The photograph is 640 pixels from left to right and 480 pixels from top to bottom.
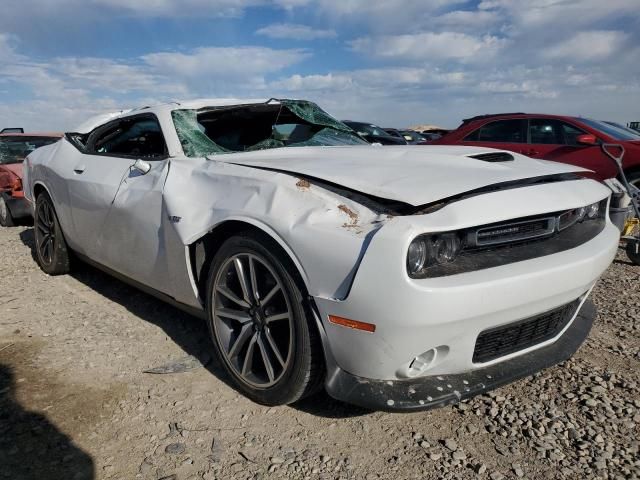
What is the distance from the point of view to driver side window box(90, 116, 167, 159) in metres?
3.36

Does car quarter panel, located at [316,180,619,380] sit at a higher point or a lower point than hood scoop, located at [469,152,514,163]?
lower

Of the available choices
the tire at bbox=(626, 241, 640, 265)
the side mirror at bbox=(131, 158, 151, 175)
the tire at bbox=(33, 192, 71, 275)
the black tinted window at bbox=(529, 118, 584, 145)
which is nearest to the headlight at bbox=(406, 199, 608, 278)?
the side mirror at bbox=(131, 158, 151, 175)

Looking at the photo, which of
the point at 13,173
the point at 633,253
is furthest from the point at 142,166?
the point at 13,173

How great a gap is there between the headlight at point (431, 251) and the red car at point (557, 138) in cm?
518

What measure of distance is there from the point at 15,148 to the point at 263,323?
23.3 ft

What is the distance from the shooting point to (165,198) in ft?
9.32

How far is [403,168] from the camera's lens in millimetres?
2430

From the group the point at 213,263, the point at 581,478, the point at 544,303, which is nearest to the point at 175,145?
the point at 213,263

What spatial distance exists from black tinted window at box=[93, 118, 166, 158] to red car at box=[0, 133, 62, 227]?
12.4 ft

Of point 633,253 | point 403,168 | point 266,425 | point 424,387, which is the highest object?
point 403,168

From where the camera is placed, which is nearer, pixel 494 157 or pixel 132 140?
pixel 494 157

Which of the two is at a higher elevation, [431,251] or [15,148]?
[15,148]

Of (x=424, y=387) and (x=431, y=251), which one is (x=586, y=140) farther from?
(x=424, y=387)

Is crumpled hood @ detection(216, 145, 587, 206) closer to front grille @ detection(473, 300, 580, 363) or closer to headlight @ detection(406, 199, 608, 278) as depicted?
headlight @ detection(406, 199, 608, 278)
